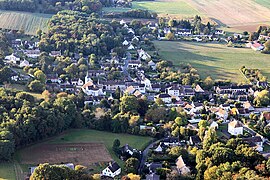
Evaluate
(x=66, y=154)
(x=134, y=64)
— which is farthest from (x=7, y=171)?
(x=134, y=64)

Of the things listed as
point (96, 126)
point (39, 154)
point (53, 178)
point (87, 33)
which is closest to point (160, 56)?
point (87, 33)

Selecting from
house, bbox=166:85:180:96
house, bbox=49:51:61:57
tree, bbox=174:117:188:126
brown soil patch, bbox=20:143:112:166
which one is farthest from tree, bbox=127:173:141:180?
house, bbox=49:51:61:57

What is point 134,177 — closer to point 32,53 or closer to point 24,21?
point 32,53

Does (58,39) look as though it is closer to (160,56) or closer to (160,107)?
(160,56)

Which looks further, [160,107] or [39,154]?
[160,107]

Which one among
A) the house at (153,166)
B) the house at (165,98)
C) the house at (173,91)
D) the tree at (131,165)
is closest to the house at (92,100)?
the house at (165,98)

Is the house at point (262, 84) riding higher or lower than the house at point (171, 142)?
higher

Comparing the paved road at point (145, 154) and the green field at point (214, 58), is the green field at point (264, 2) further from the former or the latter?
the paved road at point (145, 154)
